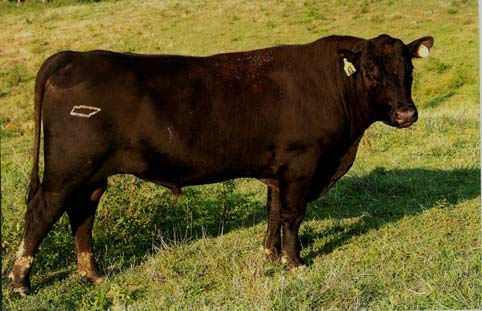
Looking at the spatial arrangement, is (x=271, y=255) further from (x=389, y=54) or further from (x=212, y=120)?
(x=389, y=54)

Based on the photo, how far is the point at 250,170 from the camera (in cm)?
642

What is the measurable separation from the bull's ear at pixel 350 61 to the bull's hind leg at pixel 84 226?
263 centimetres

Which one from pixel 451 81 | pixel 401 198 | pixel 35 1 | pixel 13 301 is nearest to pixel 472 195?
pixel 401 198

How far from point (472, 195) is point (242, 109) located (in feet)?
13.0

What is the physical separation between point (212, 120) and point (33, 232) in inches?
74.1

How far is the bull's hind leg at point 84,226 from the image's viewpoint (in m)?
6.54

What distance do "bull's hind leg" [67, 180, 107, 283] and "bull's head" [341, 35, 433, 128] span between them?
2749mm

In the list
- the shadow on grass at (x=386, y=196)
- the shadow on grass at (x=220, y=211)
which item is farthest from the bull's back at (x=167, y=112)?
the shadow on grass at (x=386, y=196)

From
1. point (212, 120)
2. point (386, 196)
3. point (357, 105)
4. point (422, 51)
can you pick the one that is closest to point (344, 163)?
point (357, 105)

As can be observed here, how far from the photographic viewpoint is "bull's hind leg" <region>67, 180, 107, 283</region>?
6.54 metres

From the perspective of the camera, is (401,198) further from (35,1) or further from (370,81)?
(35,1)

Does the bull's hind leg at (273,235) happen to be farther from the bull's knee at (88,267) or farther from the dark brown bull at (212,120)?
the bull's knee at (88,267)

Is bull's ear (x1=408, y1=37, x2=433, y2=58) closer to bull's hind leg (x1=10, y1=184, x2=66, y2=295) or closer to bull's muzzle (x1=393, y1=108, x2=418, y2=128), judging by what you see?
bull's muzzle (x1=393, y1=108, x2=418, y2=128)

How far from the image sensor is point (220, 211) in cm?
877
